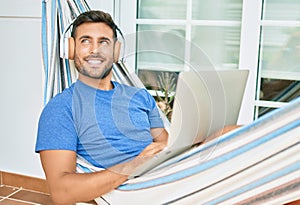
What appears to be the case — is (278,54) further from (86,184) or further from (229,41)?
(86,184)

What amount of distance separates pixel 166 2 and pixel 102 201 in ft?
4.34

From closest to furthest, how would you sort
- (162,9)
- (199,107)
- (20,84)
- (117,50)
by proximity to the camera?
(199,107)
(117,50)
(162,9)
(20,84)

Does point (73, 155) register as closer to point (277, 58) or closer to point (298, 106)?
point (298, 106)

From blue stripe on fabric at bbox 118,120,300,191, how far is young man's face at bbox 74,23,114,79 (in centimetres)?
53

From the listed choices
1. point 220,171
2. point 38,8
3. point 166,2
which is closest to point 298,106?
point 220,171

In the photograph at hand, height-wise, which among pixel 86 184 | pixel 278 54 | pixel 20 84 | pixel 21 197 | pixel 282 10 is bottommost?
pixel 21 197

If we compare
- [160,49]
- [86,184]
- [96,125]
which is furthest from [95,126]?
[160,49]

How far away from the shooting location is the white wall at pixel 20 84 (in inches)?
96.3

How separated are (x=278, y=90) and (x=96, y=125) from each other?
108cm

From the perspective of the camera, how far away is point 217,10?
2.23m

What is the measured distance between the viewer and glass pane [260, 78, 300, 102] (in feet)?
7.06

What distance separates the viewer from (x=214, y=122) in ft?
4.51

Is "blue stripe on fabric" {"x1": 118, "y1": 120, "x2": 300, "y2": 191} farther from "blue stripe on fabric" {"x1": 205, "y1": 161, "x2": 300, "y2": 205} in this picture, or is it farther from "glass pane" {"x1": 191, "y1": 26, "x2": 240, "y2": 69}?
"glass pane" {"x1": 191, "y1": 26, "x2": 240, "y2": 69}

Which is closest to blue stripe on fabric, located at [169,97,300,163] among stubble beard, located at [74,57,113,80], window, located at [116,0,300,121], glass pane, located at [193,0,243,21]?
stubble beard, located at [74,57,113,80]
